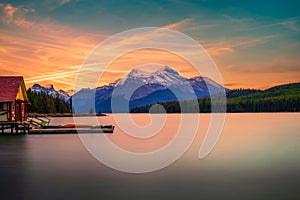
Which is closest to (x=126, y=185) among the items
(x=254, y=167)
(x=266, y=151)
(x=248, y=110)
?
(x=254, y=167)

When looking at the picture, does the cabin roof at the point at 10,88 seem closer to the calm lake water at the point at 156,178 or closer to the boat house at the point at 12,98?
the boat house at the point at 12,98

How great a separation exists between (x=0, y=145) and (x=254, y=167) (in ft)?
59.7

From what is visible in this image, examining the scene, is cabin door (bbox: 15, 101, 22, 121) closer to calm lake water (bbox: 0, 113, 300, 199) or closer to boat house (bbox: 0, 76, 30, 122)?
boat house (bbox: 0, 76, 30, 122)

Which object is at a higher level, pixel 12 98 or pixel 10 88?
pixel 10 88

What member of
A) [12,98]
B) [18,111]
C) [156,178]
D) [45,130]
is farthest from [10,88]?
[156,178]

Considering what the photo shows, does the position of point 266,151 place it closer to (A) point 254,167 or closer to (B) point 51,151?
(A) point 254,167

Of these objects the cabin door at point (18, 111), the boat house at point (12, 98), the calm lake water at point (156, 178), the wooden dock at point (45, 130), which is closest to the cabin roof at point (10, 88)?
the boat house at point (12, 98)

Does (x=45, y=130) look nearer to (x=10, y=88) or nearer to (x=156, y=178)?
(x=10, y=88)

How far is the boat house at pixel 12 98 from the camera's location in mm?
39938

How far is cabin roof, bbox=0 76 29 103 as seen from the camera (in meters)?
40.2

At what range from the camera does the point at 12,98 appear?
40.2 m

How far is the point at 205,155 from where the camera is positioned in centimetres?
2358

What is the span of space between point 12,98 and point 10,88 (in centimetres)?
190

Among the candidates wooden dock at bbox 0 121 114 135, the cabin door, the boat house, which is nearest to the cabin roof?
the boat house
